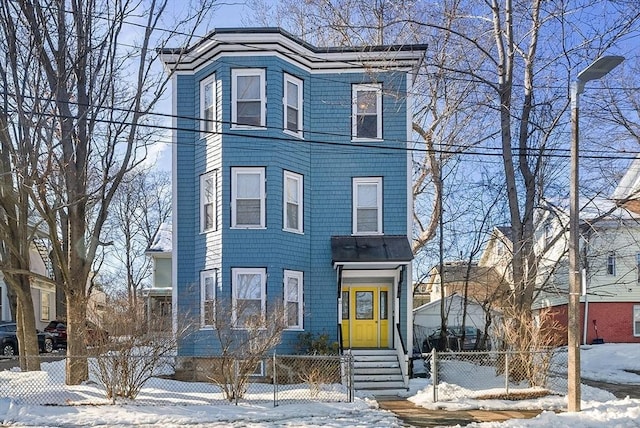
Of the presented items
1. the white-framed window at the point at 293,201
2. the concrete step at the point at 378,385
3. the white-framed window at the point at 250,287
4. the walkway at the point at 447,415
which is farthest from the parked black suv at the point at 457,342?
the walkway at the point at 447,415

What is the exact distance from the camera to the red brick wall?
27.3 m

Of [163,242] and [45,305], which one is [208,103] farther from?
[45,305]

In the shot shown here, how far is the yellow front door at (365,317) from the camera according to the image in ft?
54.0

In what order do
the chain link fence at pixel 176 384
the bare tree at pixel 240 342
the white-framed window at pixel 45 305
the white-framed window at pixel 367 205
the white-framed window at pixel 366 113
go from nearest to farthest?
the chain link fence at pixel 176 384
the bare tree at pixel 240 342
the white-framed window at pixel 367 205
the white-framed window at pixel 366 113
the white-framed window at pixel 45 305

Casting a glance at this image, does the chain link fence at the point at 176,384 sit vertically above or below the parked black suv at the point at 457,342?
above

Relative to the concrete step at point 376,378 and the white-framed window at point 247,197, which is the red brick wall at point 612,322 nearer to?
the concrete step at point 376,378

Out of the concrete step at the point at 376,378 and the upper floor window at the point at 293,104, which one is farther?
the upper floor window at the point at 293,104

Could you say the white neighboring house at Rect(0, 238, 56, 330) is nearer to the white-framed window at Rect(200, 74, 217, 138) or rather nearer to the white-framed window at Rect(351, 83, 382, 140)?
the white-framed window at Rect(200, 74, 217, 138)

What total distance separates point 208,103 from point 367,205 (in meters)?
5.27

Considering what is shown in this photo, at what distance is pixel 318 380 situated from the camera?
12.8 m

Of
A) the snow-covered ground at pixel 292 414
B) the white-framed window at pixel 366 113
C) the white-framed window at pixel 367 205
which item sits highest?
the white-framed window at pixel 366 113

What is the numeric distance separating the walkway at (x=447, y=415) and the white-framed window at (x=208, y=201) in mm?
6975

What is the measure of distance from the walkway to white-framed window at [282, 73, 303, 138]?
792cm

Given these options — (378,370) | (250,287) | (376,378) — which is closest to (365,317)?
(378,370)
